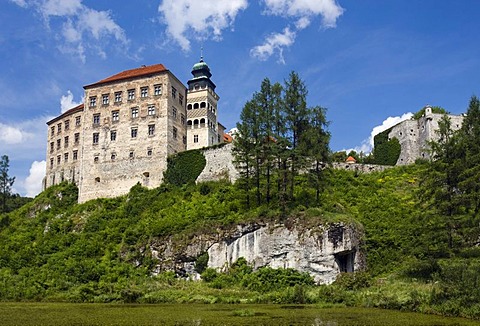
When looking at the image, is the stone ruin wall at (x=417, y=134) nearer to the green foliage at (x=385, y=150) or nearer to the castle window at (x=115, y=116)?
the green foliage at (x=385, y=150)

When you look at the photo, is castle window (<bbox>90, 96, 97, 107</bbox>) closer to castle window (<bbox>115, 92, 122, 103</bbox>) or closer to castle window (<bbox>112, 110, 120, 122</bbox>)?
castle window (<bbox>115, 92, 122, 103</bbox>)

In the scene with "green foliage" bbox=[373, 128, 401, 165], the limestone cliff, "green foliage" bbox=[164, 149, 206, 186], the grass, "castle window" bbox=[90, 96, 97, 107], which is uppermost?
"castle window" bbox=[90, 96, 97, 107]

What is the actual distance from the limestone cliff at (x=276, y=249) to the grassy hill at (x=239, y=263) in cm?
89

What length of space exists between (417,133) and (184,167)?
3100cm

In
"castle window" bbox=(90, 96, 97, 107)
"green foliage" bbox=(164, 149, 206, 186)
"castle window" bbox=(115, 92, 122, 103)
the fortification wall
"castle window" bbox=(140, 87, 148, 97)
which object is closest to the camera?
the fortification wall

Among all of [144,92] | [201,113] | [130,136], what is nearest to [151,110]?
[144,92]

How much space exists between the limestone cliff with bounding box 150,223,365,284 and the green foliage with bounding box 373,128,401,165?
31.5 meters

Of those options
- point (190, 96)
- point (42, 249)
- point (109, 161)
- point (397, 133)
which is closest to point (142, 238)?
point (42, 249)

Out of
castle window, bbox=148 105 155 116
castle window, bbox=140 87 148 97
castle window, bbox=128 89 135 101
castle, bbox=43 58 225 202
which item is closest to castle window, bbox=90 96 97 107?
castle, bbox=43 58 225 202

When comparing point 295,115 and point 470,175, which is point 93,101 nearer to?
point 295,115

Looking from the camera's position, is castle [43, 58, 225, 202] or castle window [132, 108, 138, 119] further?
castle window [132, 108, 138, 119]

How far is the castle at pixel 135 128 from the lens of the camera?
58969 millimetres

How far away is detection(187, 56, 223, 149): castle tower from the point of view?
62.1m

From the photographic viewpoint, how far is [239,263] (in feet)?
126
